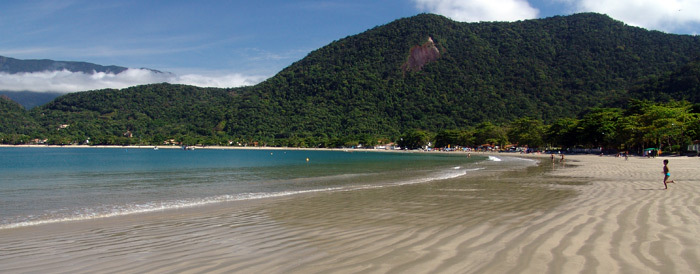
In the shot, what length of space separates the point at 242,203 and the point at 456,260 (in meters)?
9.37

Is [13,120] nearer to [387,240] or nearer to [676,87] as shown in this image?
[387,240]

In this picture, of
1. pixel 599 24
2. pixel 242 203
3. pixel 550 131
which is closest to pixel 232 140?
pixel 550 131

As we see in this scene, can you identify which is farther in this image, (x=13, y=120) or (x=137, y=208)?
(x=13, y=120)

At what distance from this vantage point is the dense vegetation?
5482 inches

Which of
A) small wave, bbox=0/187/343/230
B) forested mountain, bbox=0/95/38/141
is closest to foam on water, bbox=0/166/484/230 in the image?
small wave, bbox=0/187/343/230

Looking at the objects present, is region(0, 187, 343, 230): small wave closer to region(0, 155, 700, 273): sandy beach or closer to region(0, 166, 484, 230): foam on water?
region(0, 166, 484, 230): foam on water

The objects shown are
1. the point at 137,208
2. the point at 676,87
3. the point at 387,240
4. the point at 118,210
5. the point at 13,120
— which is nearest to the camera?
the point at 387,240

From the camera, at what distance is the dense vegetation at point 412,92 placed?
13925 cm

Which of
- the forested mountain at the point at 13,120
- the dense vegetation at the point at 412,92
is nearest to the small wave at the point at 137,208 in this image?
the dense vegetation at the point at 412,92

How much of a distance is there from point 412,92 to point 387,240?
6483 inches

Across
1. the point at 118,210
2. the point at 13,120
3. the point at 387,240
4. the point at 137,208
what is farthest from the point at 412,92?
the point at 387,240

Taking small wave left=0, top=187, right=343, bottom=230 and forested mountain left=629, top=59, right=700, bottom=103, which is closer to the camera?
small wave left=0, top=187, right=343, bottom=230

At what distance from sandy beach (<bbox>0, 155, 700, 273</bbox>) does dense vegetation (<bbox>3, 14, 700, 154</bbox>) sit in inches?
4202

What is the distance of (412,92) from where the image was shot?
168250 mm
